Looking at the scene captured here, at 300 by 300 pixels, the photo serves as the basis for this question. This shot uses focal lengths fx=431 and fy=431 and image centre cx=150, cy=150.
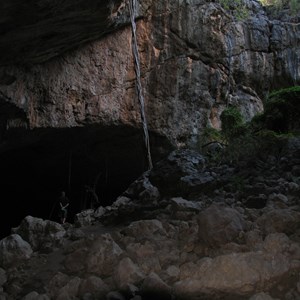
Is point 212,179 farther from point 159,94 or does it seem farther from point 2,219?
point 2,219

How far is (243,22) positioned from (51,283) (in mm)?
8986

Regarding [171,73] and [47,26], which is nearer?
[47,26]

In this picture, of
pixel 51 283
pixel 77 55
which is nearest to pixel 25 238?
pixel 51 283

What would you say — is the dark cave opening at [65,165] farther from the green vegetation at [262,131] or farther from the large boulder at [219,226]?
the large boulder at [219,226]

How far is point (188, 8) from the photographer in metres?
9.76

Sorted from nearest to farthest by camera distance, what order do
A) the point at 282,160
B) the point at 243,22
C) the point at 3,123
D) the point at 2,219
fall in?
the point at 282,160 < the point at 3,123 < the point at 243,22 < the point at 2,219

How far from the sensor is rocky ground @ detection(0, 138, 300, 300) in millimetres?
2609

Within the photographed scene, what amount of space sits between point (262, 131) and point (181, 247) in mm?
3282

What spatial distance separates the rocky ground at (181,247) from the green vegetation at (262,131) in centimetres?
40

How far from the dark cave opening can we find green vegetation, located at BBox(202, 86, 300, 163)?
5.94 ft

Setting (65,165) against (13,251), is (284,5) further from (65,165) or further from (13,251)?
(13,251)

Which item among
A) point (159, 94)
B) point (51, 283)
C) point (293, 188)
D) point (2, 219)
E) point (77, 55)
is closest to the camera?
point (51, 283)

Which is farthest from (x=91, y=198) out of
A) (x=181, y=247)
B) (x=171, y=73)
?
(x=181, y=247)

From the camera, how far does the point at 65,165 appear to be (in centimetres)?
1068
